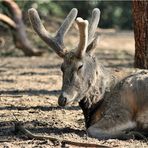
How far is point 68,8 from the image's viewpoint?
2656 cm

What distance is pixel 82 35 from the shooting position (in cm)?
691

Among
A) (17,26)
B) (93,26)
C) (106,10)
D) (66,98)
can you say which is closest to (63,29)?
(93,26)

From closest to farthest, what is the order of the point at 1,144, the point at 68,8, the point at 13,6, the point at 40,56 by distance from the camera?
the point at 1,144
the point at 13,6
the point at 40,56
the point at 68,8

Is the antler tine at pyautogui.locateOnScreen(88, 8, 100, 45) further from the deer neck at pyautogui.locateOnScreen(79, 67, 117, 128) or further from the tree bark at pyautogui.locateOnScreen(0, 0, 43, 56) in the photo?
the tree bark at pyautogui.locateOnScreen(0, 0, 43, 56)

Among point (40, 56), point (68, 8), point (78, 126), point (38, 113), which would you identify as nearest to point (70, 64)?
point (78, 126)

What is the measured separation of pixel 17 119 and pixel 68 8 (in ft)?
61.0

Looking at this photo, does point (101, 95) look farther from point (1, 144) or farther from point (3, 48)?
point (3, 48)

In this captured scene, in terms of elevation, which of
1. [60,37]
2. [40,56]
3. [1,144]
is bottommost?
[40,56]

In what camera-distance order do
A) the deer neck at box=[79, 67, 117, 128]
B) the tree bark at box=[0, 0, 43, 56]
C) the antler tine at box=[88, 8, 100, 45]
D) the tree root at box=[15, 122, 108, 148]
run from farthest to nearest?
the tree bark at box=[0, 0, 43, 56] → the antler tine at box=[88, 8, 100, 45] → the deer neck at box=[79, 67, 117, 128] → the tree root at box=[15, 122, 108, 148]

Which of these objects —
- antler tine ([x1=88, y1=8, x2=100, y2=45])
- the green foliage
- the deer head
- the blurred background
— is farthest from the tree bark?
the deer head

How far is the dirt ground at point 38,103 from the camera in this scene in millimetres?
7098

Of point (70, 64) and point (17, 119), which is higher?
point (70, 64)

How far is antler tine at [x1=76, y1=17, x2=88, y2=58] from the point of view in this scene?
668cm

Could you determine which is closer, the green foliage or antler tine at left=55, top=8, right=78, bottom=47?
antler tine at left=55, top=8, right=78, bottom=47
